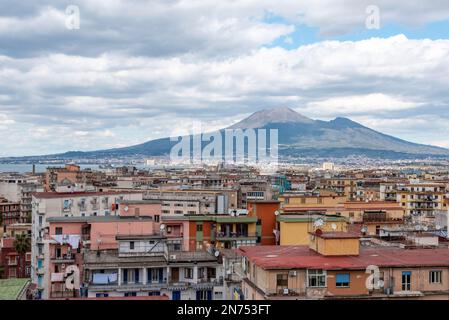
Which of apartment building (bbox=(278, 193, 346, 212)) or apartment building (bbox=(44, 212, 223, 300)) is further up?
apartment building (bbox=(278, 193, 346, 212))

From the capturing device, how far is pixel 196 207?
39250mm

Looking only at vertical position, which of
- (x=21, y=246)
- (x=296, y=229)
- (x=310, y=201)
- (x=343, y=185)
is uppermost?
(x=296, y=229)

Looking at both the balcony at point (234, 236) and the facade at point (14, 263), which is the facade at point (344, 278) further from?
the facade at point (14, 263)

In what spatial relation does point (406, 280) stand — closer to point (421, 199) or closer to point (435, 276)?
point (435, 276)

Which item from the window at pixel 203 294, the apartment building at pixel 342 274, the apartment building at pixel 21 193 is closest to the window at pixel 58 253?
the window at pixel 203 294

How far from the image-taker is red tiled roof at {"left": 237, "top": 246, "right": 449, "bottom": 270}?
35.1 feet

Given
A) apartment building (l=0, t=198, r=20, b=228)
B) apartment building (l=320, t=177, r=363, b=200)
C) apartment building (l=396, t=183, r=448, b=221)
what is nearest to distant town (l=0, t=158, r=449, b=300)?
apartment building (l=0, t=198, r=20, b=228)

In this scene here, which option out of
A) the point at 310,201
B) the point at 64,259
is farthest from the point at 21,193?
the point at 64,259

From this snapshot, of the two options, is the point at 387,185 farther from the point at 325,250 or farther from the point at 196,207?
the point at 325,250

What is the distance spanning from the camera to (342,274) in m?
10.7

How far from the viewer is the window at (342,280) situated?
35.3ft

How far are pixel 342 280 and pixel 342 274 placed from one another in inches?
4.2

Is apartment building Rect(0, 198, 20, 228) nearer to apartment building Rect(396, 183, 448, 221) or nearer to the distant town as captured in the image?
the distant town
